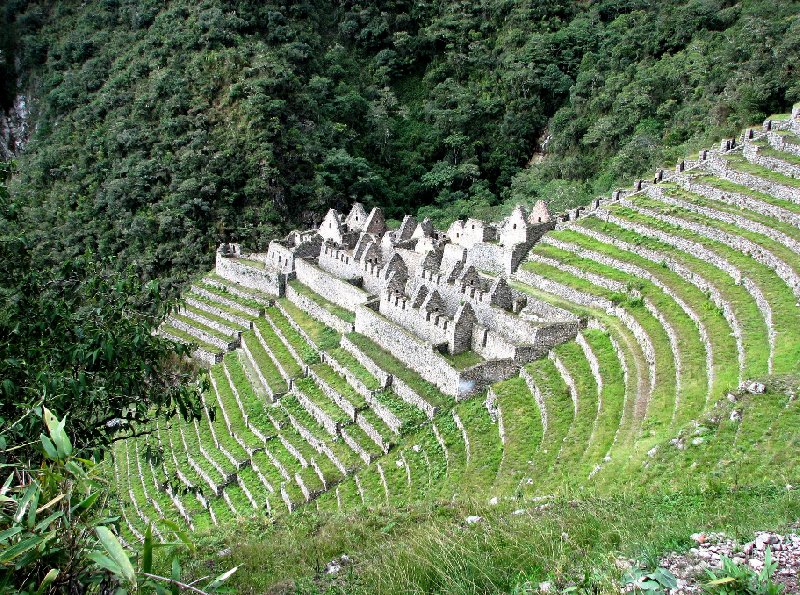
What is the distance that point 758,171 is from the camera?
26406mm

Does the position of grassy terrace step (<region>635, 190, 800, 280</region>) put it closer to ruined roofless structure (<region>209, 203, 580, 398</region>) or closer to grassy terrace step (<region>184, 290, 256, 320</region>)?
ruined roofless structure (<region>209, 203, 580, 398</region>)

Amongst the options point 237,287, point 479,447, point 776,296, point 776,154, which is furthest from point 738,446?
point 237,287

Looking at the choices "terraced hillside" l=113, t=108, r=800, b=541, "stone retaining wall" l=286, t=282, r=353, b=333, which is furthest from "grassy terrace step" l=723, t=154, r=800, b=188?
"stone retaining wall" l=286, t=282, r=353, b=333

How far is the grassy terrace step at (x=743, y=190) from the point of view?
75.7 feet

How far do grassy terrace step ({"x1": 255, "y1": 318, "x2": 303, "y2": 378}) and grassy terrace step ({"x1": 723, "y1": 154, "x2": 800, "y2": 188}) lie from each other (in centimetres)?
1823

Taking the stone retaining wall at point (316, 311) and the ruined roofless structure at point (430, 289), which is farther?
the stone retaining wall at point (316, 311)

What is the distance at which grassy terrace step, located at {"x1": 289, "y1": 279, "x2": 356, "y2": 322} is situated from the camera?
28.1 metres

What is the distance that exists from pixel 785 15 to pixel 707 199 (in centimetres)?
2580

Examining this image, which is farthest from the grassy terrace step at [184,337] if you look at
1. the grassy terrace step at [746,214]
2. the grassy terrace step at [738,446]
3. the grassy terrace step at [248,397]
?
the grassy terrace step at [738,446]

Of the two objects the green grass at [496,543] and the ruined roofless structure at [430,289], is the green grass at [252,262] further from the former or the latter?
the green grass at [496,543]

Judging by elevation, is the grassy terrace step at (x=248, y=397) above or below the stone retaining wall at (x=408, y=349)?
below

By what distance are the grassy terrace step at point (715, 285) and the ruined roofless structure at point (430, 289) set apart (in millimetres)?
2967

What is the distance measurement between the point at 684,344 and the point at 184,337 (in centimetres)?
2364

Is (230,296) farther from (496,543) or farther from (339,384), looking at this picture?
(496,543)
